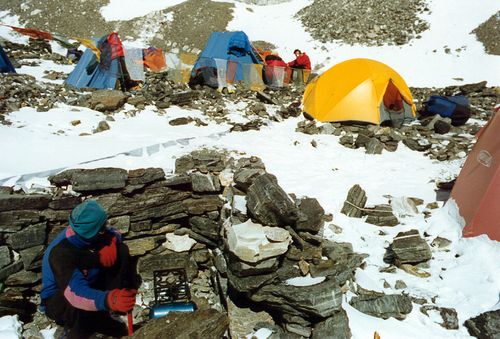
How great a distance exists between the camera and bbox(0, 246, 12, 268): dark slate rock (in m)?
4.64

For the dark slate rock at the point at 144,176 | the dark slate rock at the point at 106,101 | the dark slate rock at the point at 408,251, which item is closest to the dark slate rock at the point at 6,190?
the dark slate rock at the point at 144,176

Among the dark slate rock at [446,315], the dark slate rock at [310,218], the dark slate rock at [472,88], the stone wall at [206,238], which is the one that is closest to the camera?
the dark slate rock at [446,315]

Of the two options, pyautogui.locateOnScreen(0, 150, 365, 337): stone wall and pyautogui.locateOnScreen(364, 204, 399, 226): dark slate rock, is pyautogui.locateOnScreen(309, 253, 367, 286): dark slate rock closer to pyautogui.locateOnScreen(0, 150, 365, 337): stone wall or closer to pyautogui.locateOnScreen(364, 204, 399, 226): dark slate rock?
pyautogui.locateOnScreen(0, 150, 365, 337): stone wall

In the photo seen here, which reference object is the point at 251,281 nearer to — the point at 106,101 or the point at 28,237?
the point at 28,237

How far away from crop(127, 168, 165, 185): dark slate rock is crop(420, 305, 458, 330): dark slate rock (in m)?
4.27

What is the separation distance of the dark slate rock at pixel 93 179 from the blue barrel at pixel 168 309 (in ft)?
6.94

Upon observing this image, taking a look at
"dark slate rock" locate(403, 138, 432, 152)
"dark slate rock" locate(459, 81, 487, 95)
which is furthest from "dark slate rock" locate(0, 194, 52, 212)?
"dark slate rock" locate(459, 81, 487, 95)

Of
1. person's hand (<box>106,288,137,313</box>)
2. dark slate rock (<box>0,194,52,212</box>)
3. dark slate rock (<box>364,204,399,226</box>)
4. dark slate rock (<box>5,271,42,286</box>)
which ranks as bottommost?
dark slate rock (<box>5,271,42,286</box>)

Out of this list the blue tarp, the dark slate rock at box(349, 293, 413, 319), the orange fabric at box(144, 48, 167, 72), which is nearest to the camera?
the dark slate rock at box(349, 293, 413, 319)

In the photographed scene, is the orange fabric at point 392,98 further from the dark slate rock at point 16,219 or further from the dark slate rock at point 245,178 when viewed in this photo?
the dark slate rock at point 16,219

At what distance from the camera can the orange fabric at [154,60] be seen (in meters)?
12.8

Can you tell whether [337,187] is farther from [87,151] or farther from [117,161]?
[87,151]

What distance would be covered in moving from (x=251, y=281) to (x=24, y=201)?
11.1ft

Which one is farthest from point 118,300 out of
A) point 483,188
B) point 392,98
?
point 392,98
